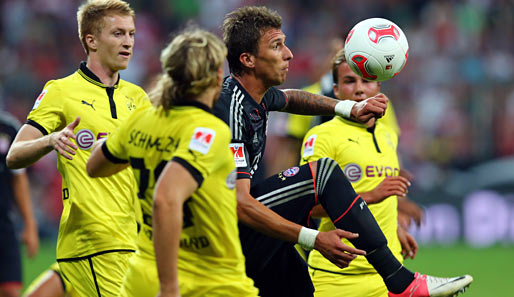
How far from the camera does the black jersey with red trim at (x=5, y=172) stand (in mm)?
8190

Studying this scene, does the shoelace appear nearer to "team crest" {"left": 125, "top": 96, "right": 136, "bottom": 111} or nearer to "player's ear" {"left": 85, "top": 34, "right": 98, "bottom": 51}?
"team crest" {"left": 125, "top": 96, "right": 136, "bottom": 111}

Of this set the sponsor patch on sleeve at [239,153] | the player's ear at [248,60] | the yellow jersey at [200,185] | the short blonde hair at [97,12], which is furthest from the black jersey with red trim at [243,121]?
the short blonde hair at [97,12]

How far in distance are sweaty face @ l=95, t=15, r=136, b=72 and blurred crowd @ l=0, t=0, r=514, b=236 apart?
877cm

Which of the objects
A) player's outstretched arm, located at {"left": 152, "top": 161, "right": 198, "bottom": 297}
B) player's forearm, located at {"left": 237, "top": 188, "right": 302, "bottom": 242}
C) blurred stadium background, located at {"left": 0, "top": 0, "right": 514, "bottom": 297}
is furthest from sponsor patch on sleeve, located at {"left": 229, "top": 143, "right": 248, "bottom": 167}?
blurred stadium background, located at {"left": 0, "top": 0, "right": 514, "bottom": 297}

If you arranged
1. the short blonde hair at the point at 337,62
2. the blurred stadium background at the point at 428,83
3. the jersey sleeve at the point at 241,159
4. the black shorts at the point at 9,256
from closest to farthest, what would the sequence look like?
the jersey sleeve at the point at 241,159 < the short blonde hair at the point at 337,62 < the black shorts at the point at 9,256 < the blurred stadium background at the point at 428,83

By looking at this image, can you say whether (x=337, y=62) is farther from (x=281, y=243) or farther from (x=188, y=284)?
(x=188, y=284)

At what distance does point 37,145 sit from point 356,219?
6.36 ft

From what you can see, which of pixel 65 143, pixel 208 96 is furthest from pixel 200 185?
pixel 65 143

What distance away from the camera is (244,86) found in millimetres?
5219

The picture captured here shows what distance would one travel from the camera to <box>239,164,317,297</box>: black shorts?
4.89m

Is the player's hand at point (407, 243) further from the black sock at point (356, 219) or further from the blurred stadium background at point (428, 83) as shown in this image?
the blurred stadium background at point (428, 83)

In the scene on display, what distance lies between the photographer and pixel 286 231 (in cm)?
460

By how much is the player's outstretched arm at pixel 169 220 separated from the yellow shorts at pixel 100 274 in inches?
62.3

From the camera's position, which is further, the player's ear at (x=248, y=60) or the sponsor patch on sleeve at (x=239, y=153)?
the player's ear at (x=248, y=60)
